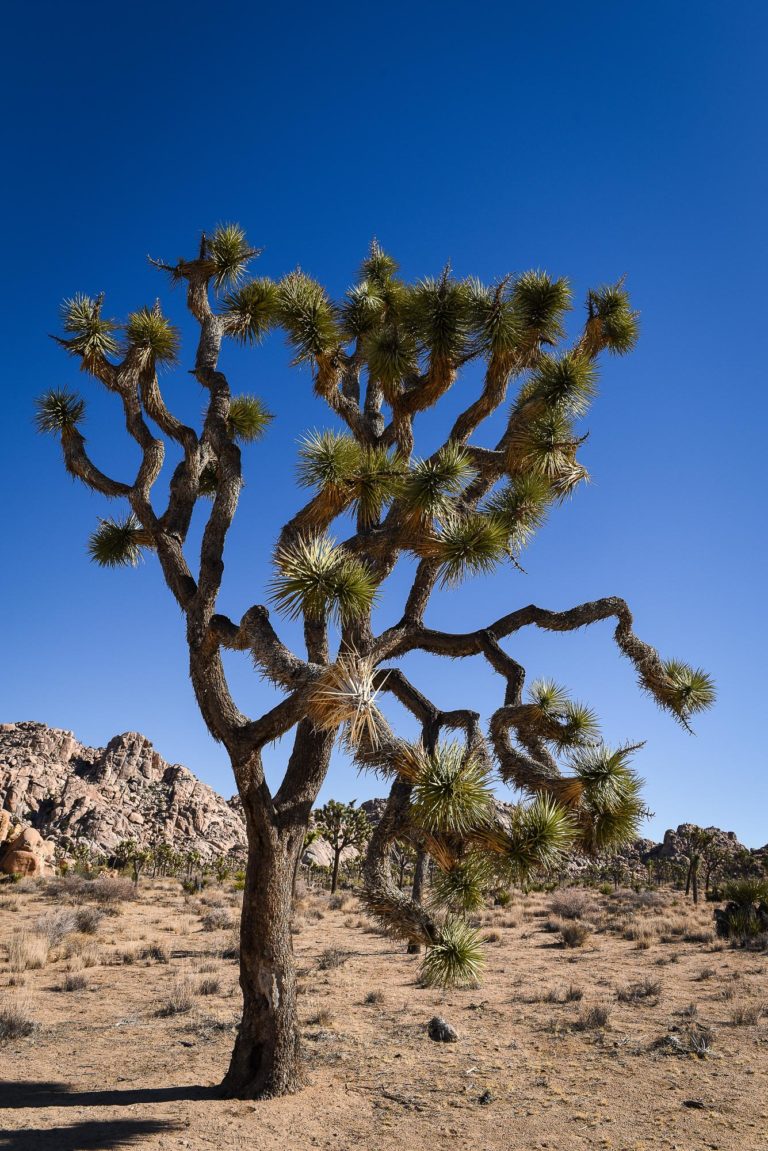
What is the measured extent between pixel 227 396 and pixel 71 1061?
757 cm

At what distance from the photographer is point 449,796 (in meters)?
5.32

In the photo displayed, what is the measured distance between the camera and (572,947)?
17.9 metres

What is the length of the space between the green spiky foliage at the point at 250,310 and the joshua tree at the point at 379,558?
3 cm

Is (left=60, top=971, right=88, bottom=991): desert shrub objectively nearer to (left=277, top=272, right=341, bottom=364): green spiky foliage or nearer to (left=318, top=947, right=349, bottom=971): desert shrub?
(left=318, top=947, right=349, bottom=971): desert shrub

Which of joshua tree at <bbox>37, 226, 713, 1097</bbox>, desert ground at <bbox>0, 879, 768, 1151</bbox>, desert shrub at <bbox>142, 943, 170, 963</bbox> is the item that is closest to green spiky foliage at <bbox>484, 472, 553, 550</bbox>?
joshua tree at <bbox>37, 226, 713, 1097</bbox>

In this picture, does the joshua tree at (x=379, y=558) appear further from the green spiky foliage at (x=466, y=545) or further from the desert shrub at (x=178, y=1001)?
the desert shrub at (x=178, y=1001)

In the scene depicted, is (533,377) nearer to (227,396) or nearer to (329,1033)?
(227,396)

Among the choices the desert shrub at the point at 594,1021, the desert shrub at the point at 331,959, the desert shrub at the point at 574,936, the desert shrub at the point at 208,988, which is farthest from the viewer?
the desert shrub at the point at 574,936

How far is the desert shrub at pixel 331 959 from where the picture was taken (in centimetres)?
1434

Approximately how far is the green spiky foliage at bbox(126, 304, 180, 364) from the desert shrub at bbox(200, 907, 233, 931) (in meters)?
15.6

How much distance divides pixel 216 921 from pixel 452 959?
52.2 ft

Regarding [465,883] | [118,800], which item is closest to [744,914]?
[465,883]

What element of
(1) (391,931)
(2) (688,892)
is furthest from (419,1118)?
(2) (688,892)

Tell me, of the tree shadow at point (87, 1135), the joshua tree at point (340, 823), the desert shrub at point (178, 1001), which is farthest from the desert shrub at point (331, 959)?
the joshua tree at point (340, 823)
